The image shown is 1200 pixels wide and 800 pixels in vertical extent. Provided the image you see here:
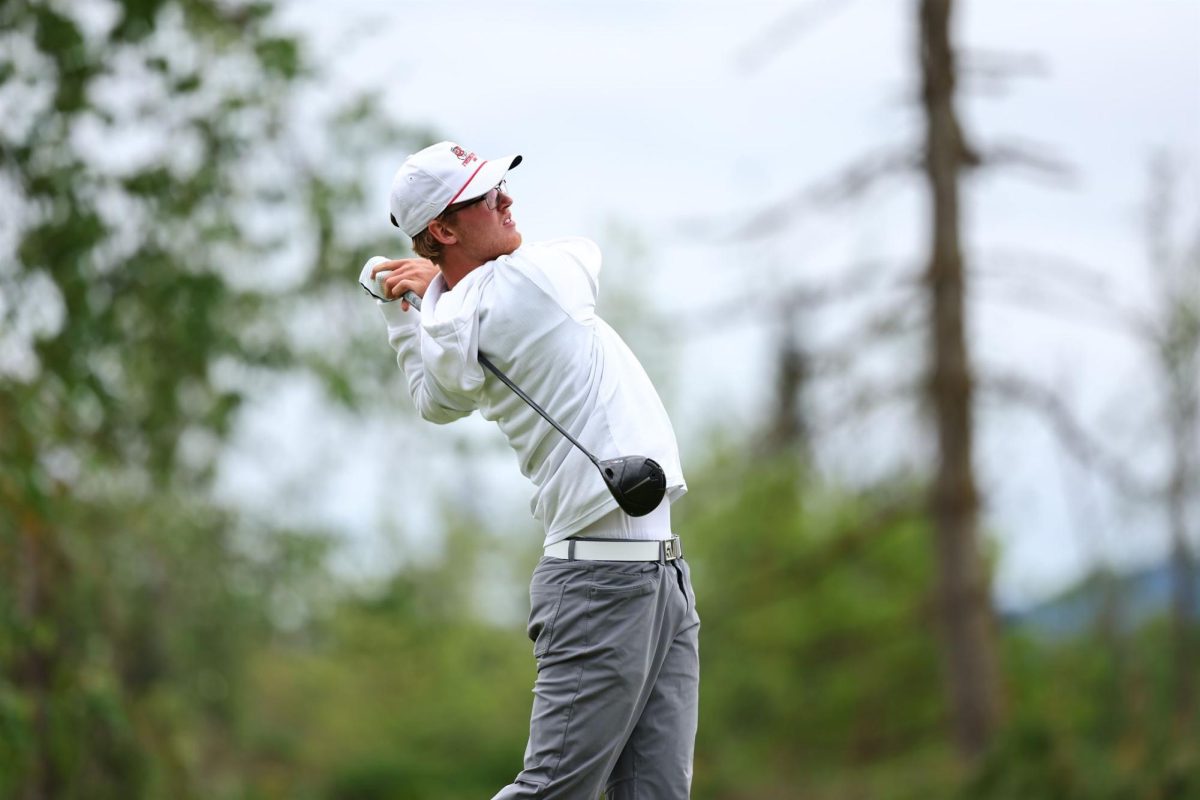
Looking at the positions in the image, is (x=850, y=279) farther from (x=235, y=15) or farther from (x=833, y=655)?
(x=833, y=655)

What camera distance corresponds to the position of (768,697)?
65.7 feet

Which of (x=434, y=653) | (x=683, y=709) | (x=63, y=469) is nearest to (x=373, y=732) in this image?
(x=434, y=653)

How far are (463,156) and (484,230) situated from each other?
165 mm

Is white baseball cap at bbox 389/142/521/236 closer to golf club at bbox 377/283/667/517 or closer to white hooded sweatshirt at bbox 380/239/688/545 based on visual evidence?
white hooded sweatshirt at bbox 380/239/688/545

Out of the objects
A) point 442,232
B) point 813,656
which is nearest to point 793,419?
point 813,656

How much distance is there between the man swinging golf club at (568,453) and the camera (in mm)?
3580

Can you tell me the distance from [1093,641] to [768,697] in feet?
16.8

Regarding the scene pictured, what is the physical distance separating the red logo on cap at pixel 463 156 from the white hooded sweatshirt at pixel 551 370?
8.6 inches

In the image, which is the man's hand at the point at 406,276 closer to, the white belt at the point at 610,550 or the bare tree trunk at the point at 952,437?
the white belt at the point at 610,550

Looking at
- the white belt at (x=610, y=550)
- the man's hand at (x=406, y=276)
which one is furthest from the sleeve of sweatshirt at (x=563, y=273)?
the white belt at (x=610, y=550)

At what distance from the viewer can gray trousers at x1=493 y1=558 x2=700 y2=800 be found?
3576 mm

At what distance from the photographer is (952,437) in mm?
12344

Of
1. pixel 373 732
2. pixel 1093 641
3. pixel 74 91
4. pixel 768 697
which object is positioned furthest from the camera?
pixel 373 732

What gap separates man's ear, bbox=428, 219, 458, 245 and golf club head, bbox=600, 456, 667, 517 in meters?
0.60
